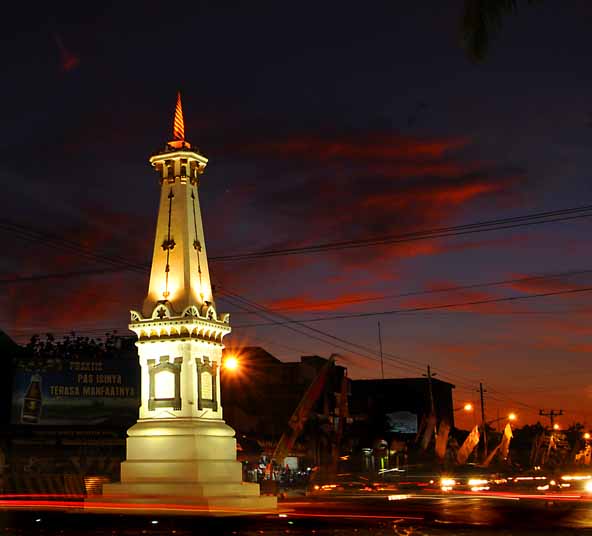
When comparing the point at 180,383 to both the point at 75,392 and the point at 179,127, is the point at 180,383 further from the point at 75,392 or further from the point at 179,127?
the point at 75,392

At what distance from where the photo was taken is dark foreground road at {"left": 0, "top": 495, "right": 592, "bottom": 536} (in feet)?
73.4

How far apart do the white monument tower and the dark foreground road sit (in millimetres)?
2270

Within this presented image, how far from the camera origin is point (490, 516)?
27.1 meters

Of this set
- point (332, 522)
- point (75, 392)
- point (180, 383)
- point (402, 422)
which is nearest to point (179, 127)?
point (180, 383)

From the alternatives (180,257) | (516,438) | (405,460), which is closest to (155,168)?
(180,257)

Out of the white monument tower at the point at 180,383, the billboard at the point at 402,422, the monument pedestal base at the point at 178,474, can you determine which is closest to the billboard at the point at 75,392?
the monument pedestal base at the point at 178,474

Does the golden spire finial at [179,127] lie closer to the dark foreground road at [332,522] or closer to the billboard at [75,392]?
the dark foreground road at [332,522]

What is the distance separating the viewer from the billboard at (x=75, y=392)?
55156 millimetres

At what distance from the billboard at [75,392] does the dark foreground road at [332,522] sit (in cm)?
2374

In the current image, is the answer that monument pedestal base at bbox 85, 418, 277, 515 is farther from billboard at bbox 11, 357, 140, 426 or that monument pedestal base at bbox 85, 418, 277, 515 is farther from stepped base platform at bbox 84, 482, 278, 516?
billboard at bbox 11, 357, 140, 426

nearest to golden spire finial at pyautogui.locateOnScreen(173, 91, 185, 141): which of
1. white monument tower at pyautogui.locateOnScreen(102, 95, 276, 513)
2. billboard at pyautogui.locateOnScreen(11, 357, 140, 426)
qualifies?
white monument tower at pyautogui.locateOnScreen(102, 95, 276, 513)

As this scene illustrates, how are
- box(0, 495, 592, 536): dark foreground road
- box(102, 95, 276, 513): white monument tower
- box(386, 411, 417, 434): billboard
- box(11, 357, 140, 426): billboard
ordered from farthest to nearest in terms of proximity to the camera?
box(386, 411, 417, 434): billboard, box(11, 357, 140, 426): billboard, box(102, 95, 276, 513): white monument tower, box(0, 495, 592, 536): dark foreground road

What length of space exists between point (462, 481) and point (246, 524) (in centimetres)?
3007

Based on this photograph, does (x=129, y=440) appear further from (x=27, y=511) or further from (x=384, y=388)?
(x=384, y=388)
